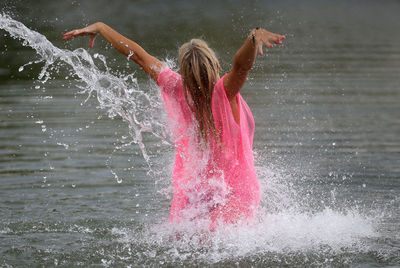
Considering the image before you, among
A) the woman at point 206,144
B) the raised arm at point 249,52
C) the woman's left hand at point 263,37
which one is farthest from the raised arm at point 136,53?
the woman's left hand at point 263,37

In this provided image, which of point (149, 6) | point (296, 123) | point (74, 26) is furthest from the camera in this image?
point (149, 6)

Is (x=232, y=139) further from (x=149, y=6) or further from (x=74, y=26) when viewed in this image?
(x=149, y=6)

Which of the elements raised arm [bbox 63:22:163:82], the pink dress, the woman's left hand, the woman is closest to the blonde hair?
the woman

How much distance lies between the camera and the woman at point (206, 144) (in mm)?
4406

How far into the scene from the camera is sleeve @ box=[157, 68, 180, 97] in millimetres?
4527

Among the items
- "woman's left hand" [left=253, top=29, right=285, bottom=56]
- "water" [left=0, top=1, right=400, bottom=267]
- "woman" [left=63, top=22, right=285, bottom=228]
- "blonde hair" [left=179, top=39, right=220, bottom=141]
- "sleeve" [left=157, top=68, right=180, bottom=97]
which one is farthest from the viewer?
"water" [left=0, top=1, right=400, bottom=267]

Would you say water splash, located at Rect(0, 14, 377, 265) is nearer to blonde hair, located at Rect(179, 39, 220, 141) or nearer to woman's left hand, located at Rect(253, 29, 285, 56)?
blonde hair, located at Rect(179, 39, 220, 141)

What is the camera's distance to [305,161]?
707 cm

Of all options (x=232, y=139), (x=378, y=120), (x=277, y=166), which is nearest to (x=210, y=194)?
(x=232, y=139)

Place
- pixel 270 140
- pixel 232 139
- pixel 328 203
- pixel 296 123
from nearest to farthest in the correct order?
pixel 232 139, pixel 328 203, pixel 270 140, pixel 296 123

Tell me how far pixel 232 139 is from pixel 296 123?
13.7ft

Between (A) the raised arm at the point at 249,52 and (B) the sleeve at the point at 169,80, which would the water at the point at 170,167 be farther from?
(A) the raised arm at the point at 249,52

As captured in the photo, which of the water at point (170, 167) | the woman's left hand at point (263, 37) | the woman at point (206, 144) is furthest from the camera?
the water at point (170, 167)

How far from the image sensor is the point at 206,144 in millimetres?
4598
